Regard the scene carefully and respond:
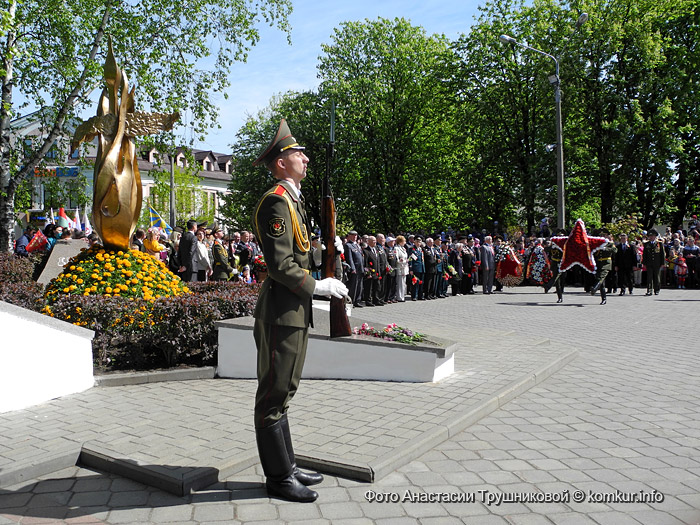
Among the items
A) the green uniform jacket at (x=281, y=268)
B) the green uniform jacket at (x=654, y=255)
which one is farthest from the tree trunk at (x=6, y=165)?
the green uniform jacket at (x=654, y=255)

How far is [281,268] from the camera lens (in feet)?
12.2

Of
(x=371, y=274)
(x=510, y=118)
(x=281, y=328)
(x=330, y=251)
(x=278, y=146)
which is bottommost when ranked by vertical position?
(x=281, y=328)

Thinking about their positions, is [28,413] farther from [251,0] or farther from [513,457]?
[251,0]

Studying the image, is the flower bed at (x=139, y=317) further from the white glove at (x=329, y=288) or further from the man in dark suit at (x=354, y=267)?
the man in dark suit at (x=354, y=267)

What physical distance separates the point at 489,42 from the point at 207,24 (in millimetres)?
16870

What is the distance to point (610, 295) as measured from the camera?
64.8 feet

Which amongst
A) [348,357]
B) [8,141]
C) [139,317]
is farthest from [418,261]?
[8,141]

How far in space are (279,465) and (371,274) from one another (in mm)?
13050

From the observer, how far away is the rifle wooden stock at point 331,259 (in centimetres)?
438

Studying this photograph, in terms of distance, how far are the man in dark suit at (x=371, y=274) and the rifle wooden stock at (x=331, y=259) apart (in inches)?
469

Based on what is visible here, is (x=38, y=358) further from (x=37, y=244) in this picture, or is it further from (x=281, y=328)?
(x=37, y=244)

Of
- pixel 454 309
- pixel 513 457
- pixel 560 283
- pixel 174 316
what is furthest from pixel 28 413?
pixel 560 283

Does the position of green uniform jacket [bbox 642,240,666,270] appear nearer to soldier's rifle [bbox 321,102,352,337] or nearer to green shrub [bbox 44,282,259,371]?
green shrub [bbox 44,282,259,371]

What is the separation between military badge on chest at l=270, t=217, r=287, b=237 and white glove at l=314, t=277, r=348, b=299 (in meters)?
0.42
